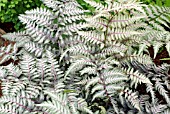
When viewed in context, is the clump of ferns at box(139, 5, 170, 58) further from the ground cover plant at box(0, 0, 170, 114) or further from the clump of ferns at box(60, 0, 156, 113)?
the clump of ferns at box(60, 0, 156, 113)

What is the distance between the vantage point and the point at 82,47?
347cm

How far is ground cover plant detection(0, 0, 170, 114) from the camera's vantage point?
320cm

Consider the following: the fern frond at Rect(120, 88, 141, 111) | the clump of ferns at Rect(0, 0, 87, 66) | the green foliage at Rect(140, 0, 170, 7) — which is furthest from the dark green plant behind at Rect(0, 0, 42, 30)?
the fern frond at Rect(120, 88, 141, 111)

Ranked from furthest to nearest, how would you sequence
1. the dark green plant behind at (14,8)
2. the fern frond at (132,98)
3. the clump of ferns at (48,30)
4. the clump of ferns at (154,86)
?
the dark green plant behind at (14,8)
the clump of ferns at (48,30)
the clump of ferns at (154,86)
the fern frond at (132,98)

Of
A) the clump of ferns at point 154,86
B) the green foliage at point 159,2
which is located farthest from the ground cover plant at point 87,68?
the green foliage at point 159,2

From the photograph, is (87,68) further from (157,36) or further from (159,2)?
(159,2)

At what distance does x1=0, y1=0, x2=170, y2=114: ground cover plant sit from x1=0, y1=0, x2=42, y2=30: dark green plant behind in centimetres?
57

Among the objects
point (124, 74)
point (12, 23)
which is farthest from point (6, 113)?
point (12, 23)

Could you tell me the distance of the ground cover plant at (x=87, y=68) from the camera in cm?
320

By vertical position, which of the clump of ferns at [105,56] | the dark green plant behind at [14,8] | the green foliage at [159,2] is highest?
the green foliage at [159,2]

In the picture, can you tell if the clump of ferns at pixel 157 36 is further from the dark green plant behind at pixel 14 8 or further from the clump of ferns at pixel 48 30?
the dark green plant behind at pixel 14 8

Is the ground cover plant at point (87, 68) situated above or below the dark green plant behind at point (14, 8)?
below

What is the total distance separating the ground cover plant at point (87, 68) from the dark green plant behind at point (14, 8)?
57 centimetres

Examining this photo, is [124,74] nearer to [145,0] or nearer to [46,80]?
[46,80]
